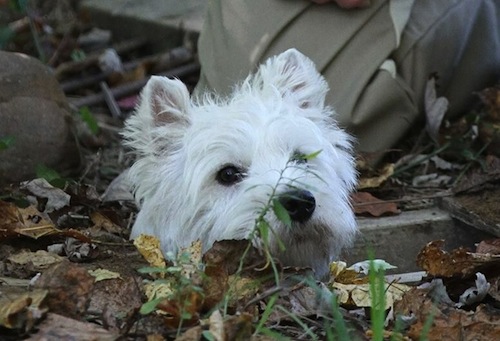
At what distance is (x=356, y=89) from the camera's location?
199 inches

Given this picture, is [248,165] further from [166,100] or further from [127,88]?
[127,88]

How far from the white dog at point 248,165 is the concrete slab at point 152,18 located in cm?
333

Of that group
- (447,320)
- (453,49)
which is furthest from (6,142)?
(453,49)

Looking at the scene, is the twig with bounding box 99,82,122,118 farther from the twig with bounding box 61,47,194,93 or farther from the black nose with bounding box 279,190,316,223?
the black nose with bounding box 279,190,316,223

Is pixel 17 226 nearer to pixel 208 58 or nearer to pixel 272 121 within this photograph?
pixel 272 121

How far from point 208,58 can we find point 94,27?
11.0ft

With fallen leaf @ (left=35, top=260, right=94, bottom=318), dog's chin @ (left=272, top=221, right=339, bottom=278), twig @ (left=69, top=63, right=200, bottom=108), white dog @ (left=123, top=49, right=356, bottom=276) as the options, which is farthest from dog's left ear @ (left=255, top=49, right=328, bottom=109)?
twig @ (left=69, top=63, right=200, bottom=108)

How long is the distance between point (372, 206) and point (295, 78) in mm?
841

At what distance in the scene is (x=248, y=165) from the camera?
372 cm

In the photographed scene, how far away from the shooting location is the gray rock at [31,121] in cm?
473

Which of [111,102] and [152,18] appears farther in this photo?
[152,18]

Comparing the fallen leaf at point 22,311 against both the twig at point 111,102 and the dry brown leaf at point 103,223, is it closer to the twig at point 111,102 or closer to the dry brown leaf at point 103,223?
the dry brown leaf at point 103,223

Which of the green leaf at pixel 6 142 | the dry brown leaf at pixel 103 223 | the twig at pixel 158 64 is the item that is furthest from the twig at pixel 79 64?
the dry brown leaf at pixel 103 223

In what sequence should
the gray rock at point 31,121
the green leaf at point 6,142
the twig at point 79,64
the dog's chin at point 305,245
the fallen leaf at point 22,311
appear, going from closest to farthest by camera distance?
the fallen leaf at point 22,311 < the dog's chin at point 305,245 < the green leaf at point 6,142 < the gray rock at point 31,121 < the twig at point 79,64
